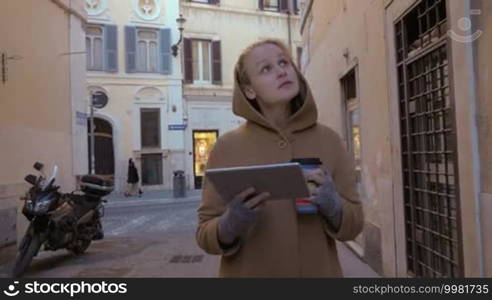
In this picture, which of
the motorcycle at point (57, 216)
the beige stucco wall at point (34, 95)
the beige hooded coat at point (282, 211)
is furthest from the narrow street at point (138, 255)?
the beige hooded coat at point (282, 211)

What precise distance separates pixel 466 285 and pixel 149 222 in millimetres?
10619

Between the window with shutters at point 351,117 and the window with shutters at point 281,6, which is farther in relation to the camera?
the window with shutters at point 281,6

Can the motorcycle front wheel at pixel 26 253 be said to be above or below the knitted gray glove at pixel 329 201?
below

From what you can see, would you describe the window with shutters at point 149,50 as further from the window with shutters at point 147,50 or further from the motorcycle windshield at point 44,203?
the motorcycle windshield at point 44,203

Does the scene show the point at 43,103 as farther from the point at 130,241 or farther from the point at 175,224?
the point at 175,224

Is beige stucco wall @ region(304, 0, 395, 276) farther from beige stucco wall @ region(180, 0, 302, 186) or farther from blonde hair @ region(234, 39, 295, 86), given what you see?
beige stucco wall @ region(180, 0, 302, 186)

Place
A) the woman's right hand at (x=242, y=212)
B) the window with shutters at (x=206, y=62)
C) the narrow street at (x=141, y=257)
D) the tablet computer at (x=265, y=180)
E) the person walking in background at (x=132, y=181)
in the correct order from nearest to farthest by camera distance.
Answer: the tablet computer at (x=265, y=180) → the woman's right hand at (x=242, y=212) → the narrow street at (x=141, y=257) → the person walking in background at (x=132, y=181) → the window with shutters at (x=206, y=62)

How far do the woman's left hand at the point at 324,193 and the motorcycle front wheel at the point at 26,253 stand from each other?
→ 5561mm

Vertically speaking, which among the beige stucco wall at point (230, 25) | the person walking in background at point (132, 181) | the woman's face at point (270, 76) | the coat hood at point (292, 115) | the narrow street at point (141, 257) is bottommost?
the narrow street at point (141, 257)

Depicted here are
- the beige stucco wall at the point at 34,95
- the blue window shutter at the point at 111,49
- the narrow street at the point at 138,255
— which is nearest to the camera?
the narrow street at the point at 138,255

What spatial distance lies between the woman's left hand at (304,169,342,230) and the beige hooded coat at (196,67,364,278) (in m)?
0.09

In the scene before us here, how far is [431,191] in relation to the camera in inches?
194

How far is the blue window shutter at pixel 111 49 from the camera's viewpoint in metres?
24.1

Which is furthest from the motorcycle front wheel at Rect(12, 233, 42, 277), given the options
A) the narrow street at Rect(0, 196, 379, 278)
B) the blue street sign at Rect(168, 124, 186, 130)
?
the blue street sign at Rect(168, 124, 186, 130)
